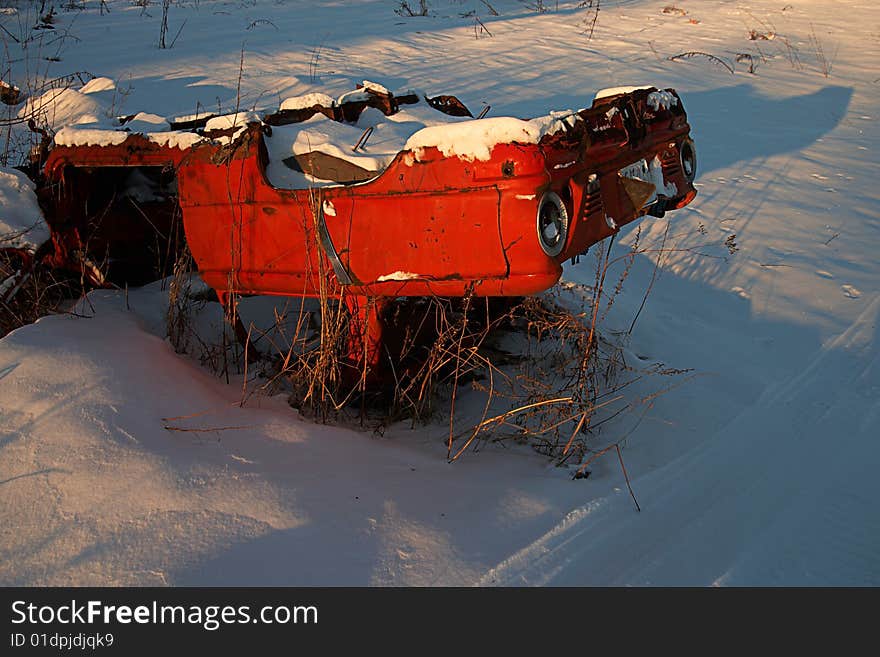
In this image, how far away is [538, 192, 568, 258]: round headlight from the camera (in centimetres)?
A: 273

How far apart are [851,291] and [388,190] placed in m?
3.65

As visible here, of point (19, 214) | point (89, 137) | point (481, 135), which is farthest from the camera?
point (19, 214)

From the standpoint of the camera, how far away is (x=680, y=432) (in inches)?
136

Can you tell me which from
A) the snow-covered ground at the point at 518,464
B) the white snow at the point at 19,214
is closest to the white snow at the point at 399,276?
the snow-covered ground at the point at 518,464

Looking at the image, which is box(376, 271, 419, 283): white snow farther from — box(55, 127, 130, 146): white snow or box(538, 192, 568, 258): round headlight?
box(55, 127, 130, 146): white snow

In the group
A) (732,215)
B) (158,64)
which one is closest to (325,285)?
(732,215)

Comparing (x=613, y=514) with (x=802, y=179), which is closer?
(x=613, y=514)

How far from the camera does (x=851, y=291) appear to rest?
16.9 ft

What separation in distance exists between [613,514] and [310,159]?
185 centimetres

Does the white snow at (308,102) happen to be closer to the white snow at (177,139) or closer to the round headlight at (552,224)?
the white snow at (177,139)

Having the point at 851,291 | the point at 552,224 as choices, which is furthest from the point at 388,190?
the point at 851,291

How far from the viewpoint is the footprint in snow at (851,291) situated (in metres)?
5.08

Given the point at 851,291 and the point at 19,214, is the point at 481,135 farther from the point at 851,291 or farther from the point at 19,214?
the point at 851,291
